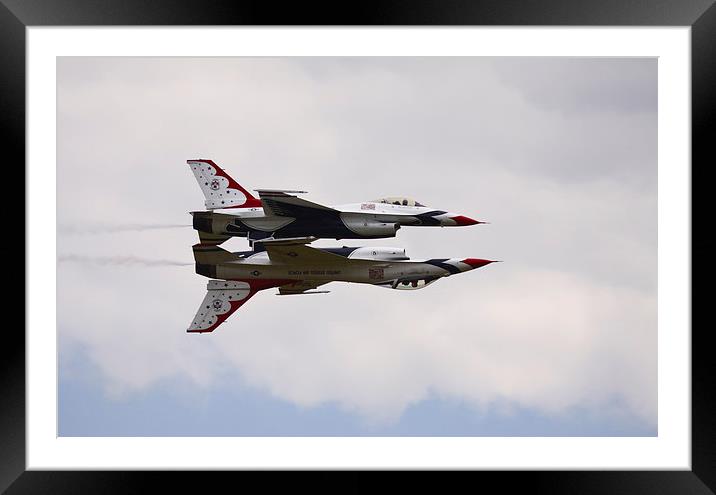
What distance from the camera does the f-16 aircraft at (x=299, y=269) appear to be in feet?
60.8

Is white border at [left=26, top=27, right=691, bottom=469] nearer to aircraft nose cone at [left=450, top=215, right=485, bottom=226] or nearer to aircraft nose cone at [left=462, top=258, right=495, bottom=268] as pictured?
aircraft nose cone at [left=450, top=215, right=485, bottom=226]

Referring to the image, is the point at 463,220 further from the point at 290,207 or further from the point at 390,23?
the point at 390,23

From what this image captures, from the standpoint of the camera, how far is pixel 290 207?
58.9 ft

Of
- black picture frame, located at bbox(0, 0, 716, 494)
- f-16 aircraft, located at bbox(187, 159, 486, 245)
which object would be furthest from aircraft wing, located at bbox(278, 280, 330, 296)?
black picture frame, located at bbox(0, 0, 716, 494)

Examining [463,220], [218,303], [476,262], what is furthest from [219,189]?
[476,262]

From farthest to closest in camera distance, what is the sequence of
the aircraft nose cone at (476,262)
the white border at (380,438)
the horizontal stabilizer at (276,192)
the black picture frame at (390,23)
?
the aircraft nose cone at (476,262)
the horizontal stabilizer at (276,192)
the white border at (380,438)
the black picture frame at (390,23)

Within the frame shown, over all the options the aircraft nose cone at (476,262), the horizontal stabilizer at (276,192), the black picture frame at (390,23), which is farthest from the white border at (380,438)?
the aircraft nose cone at (476,262)

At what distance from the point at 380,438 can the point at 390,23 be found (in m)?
5.59

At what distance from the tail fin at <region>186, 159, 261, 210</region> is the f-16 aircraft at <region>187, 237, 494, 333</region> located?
744 millimetres

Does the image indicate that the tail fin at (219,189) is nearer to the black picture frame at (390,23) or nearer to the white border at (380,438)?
the white border at (380,438)
